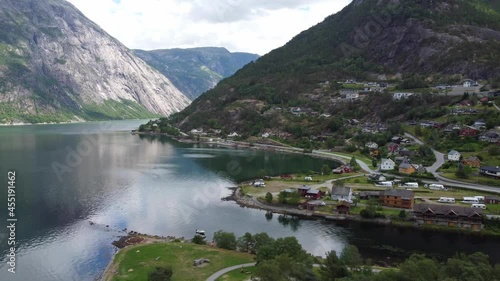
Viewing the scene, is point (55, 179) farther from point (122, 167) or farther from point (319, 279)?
point (319, 279)

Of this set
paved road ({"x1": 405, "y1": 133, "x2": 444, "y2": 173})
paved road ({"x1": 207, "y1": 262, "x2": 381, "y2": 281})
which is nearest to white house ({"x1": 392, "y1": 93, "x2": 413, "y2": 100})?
paved road ({"x1": 405, "y1": 133, "x2": 444, "y2": 173})

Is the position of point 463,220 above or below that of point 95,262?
above

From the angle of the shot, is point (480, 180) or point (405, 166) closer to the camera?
point (480, 180)

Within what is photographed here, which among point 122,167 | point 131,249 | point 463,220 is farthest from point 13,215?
point 463,220

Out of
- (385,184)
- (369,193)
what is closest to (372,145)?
(385,184)

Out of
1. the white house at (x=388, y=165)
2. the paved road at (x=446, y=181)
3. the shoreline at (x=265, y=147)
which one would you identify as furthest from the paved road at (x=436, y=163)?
the shoreline at (x=265, y=147)

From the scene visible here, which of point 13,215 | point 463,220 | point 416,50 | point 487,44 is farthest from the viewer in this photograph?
point 416,50

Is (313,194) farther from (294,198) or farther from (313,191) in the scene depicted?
(294,198)
